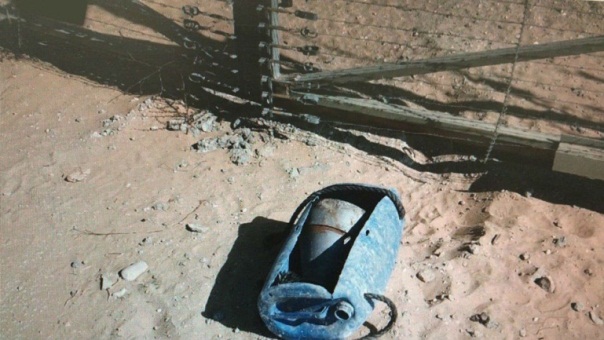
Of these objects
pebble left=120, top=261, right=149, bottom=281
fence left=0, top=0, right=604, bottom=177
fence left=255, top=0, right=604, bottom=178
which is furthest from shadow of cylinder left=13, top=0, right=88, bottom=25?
pebble left=120, top=261, right=149, bottom=281

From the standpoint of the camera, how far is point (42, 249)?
4.54 metres

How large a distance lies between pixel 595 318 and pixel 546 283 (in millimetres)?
366

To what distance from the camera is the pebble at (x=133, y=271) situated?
4.26 meters

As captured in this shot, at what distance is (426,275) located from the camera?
13.6ft

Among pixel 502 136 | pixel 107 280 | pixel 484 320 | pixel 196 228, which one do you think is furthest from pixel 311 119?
pixel 484 320

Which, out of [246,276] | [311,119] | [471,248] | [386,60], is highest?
[386,60]

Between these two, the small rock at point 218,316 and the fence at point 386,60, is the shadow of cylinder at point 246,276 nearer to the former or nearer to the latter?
the small rock at point 218,316

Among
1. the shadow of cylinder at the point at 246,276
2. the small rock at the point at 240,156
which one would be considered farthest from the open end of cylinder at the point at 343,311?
the small rock at the point at 240,156

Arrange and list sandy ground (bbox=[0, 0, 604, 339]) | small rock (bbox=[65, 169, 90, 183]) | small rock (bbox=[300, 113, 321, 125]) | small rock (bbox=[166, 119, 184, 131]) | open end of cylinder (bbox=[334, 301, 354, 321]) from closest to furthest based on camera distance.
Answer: open end of cylinder (bbox=[334, 301, 354, 321]) → sandy ground (bbox=[0, 0, 604, 339]) → small rock (bbox=[65, 169, 90, 183]) → small rock (bbox=[300, 113, 321, 125]) → small rock (bbox=[166, 119, 184, 131])

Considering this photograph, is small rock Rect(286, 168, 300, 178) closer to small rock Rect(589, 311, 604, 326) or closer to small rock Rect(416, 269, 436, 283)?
small rock Rect(416, 269, 436, 283)

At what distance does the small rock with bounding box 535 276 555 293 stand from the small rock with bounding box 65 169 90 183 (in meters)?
3.81

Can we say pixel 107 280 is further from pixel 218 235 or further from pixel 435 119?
pixel 435 119

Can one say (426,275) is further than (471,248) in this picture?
No

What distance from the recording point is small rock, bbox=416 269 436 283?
413cm
